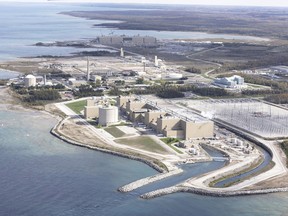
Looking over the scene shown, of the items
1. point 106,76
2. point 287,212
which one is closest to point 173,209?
point 287,212

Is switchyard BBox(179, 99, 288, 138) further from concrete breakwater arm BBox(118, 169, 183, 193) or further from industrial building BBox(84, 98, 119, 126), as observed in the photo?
concrete breakwater arm BBox(118, 169, 183, 193)

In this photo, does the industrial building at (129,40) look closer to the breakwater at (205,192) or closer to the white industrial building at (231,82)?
the white industrial building at (231,82)

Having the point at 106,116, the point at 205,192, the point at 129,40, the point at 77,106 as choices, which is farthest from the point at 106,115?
the point at 129,40

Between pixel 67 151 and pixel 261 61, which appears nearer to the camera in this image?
pixel 67 151

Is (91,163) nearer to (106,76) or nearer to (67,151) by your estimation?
(67,151)

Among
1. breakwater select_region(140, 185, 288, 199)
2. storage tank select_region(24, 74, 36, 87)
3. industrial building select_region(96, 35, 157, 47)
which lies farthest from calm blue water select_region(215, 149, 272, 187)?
industrial building select_region(96, 35, 157, 47)

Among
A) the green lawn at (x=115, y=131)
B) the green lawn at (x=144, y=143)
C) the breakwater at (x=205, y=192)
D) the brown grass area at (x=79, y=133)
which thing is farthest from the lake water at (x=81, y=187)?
the green lawn at (x=115, y=131)
